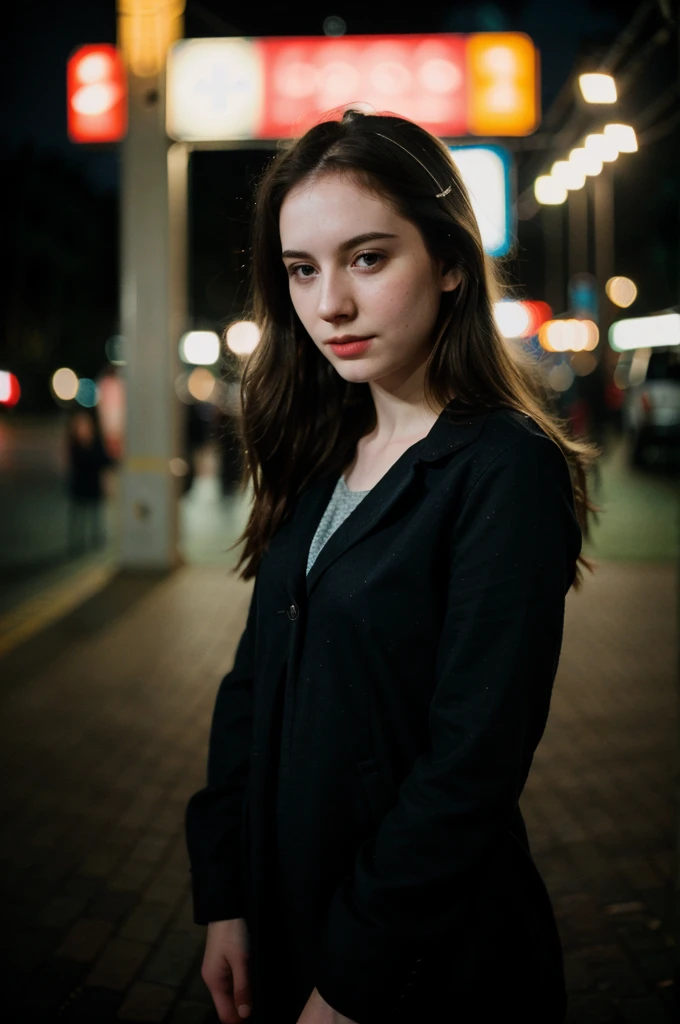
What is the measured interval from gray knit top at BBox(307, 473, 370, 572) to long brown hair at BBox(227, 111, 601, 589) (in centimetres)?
12

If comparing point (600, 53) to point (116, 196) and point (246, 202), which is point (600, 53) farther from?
point (116, 196)

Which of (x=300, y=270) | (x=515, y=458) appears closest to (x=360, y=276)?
(x=300, y=270)

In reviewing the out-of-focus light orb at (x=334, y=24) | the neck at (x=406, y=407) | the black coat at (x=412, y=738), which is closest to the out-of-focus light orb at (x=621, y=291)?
the out-of-focus light orb at (x=334, y=24)

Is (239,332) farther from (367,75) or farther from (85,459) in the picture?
(85,459)

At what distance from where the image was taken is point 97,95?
32.0ft

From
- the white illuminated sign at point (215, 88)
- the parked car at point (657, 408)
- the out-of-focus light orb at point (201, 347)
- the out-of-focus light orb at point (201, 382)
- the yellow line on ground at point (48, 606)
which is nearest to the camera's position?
the yellow line on ground at point (48, 606)

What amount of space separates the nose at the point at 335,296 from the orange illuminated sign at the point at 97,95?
912 cm

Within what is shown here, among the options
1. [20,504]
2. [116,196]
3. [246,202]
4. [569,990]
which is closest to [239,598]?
[569,990]

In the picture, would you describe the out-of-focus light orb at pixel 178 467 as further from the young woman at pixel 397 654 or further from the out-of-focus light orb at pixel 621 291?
the out-of-focus light orb at pixel 621 291

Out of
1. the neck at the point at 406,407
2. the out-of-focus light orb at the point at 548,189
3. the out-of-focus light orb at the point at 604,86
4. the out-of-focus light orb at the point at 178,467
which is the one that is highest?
the out-of-focus light orb at the point at 548,189

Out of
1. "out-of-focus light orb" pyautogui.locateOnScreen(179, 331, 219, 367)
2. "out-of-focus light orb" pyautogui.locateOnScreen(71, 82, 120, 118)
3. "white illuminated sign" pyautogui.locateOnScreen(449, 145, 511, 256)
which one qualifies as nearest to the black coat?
"white illuminated sign" pyautogui.locateOnScreen(449, 145, 511, 256)

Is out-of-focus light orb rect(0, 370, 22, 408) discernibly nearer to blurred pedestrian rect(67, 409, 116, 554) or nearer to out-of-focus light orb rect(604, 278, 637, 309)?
blurred pedestrian rect(67, 409, 116, 554)

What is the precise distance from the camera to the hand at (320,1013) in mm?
1369

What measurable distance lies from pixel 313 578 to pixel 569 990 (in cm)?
215
